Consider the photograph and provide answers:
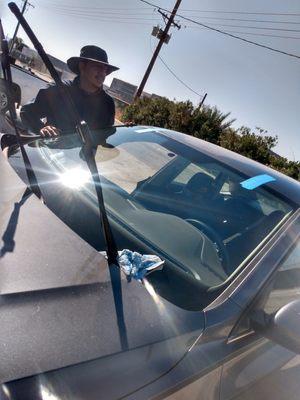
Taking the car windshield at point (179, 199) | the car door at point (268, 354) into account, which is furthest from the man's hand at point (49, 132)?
the car door at point (268, 354)

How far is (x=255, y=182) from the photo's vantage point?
7.91 feet

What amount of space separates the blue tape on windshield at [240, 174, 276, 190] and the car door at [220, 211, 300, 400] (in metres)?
0.38

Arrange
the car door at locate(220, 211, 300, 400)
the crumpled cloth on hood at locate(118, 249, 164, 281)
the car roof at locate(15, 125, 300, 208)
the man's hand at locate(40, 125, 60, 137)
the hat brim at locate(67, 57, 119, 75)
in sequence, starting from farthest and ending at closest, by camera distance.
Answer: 1. the hat brim at locate(67, 57, 119, 75)
2. the man's hand at locate(40, 125, 60, 137)
3. the car roof at locate(15, 125, 300, 208)
4. the car door at locate(220, 211, 300, 400)
5. the crumpled cloth on hood at locate(118, 249, 164, 281)

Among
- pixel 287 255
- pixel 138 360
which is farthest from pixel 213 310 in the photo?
pixel 287 255

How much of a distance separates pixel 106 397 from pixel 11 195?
977 mm

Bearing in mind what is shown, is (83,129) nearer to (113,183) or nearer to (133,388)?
(113,183)

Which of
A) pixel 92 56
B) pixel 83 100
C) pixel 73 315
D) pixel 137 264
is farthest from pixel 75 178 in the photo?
pixel 92 56

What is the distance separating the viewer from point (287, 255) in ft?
6.38

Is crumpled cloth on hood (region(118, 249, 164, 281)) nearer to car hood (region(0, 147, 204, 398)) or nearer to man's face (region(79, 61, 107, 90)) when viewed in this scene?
car hood (region(0, 147, 204, 398))

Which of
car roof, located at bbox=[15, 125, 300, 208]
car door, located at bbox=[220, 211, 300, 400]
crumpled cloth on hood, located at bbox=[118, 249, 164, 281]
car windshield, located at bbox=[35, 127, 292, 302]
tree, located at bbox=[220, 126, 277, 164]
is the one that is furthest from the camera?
tree, located at bbox=[220, 126, 277, 164]

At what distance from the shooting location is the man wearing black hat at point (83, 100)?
3.15 metres

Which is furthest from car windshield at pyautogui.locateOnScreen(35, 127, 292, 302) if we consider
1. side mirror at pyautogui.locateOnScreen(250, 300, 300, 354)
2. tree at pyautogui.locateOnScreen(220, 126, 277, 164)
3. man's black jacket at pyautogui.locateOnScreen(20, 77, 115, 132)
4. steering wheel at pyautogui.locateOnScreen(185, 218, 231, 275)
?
tree at pyautogui.locateOnScreen(220, 126, 277, 164)

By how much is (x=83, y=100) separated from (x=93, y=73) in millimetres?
247

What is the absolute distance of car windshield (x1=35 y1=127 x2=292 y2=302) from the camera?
195 centimetres
